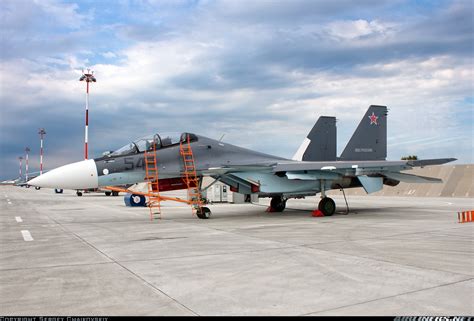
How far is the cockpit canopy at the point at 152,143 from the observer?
13039 mm

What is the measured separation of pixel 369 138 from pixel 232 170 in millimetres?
6899

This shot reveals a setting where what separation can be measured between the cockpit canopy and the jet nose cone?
37.8 inches

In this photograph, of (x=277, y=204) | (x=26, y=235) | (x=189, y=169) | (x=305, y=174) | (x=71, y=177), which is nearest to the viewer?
(x=26, y=235)

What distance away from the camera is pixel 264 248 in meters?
7.26

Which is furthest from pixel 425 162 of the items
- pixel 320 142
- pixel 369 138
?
pixel 320 142

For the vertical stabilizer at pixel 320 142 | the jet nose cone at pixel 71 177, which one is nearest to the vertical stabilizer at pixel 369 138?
the vertical stabilizer at pixel 320 142

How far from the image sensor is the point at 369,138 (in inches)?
679

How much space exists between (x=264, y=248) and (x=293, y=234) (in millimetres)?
2144

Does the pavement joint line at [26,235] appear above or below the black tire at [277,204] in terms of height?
below

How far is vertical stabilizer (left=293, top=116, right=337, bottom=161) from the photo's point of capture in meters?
17.4

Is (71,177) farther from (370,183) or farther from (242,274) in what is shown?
(370,183)

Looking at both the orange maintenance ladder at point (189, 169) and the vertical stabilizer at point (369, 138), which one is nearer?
the orange maintenance ladder at point (189, 169)

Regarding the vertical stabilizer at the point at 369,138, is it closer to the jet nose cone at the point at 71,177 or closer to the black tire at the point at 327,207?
the black tire at the point at 327,207

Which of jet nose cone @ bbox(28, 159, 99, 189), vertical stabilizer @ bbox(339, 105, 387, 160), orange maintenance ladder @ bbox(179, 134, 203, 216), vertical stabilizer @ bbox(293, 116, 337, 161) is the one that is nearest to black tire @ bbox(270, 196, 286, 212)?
vertical stabilizer @ bbox(293, 116, 337, 161)
